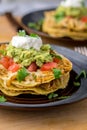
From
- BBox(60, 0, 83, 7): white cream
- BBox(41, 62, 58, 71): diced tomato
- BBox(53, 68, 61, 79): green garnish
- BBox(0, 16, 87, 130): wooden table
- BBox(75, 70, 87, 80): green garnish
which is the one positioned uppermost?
BBox(60, 0, 83, 7): white cream

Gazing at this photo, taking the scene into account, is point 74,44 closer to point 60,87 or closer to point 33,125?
point 60,87

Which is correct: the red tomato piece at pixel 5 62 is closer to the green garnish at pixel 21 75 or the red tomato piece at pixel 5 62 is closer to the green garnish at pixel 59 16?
the green garnish at pixel 21 75

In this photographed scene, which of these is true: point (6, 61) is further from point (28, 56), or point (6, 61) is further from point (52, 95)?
point (52, 95)

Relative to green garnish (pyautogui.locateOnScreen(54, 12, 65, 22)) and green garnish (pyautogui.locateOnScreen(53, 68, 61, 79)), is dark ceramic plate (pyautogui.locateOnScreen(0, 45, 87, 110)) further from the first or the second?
green garnish (pyautogui.locateOnScreen(54, 12, 65, 22))

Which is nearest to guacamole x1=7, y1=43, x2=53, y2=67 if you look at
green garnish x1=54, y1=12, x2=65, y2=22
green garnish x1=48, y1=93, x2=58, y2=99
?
green garnish x1=48, y1=93, x2=58, y2=99

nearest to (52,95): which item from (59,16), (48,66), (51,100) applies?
(51,100)

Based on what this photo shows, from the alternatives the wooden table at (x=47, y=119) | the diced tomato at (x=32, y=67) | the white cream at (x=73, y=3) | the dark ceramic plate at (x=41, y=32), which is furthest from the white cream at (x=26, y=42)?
the white cream at (x=73, y=3)
